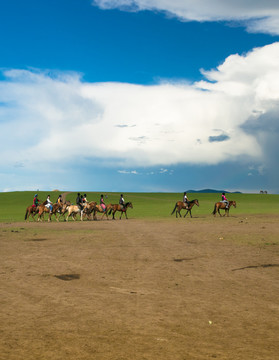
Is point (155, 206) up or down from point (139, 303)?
up

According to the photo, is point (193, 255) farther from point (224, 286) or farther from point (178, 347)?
point (178, 347)

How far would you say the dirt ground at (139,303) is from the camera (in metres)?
7.06

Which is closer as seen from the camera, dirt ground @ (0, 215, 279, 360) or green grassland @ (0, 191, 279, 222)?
dirt ground @ (0, 215, 279, 360)

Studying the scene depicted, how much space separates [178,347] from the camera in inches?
279

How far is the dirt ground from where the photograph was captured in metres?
7.06

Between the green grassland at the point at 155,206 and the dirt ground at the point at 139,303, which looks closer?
the dirt ground at the point at 139,303

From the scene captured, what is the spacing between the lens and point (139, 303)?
9.98 m

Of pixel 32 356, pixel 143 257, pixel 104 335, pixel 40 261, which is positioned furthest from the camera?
pixel 143 257

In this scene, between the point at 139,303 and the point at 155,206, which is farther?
the point at 155,206

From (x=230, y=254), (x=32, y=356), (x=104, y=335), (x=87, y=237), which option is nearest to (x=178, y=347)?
(x=104, y=335)

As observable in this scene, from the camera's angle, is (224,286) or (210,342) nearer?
(210,342)

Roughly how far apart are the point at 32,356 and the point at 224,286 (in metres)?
6.69

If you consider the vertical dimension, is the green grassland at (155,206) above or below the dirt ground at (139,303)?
above

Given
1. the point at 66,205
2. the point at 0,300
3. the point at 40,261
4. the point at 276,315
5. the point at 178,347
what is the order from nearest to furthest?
the point at 178,347, the point at 276,315, the point at 0,300, the point at 40,261, the point at 66,205
